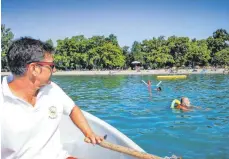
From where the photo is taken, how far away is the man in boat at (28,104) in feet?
6.06

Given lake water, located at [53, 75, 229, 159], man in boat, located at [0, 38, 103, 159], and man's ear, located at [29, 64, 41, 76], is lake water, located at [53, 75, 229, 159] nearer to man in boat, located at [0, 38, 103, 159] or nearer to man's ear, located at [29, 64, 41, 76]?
man in boat, located at [0, 38, 103, 159]

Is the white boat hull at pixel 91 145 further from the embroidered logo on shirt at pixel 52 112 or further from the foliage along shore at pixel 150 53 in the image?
the foliage along shore at pixel 150 53

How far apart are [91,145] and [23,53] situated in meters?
1.87

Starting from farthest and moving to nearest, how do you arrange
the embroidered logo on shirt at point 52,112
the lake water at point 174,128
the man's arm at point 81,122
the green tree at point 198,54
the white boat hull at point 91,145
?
the green tree at point 198,54 → the lake water at point 174,128 → the white boat hull at point 91,145 → the man's arm at point 81,122 → the embroidered logo on shirt at point 52,112

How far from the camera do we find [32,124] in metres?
1.89

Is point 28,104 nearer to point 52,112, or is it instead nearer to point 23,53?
point 52,112

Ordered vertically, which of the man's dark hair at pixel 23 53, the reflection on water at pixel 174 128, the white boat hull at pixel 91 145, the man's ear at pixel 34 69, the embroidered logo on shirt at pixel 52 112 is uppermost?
the man's dark hair at pixel 23 53

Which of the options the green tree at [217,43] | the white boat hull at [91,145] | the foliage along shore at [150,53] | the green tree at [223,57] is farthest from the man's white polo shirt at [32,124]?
the green tree at [217,43]

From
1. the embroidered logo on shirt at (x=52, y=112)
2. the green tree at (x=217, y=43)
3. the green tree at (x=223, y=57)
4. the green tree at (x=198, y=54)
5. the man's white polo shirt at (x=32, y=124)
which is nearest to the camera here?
the man's white polo shirt at (x=32, y=124)

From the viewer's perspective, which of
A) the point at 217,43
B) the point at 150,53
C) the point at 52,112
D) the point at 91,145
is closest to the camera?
the point at 52,112

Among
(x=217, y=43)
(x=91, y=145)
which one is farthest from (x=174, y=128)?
(x=217, y=43)

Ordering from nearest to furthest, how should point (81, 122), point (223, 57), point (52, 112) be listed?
point (52, 112) < point (81, 122) < point (223, 57)

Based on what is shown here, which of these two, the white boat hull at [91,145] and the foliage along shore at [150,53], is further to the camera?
the foliage along shore at [150,53]

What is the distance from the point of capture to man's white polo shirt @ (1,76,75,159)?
1.83 metres
